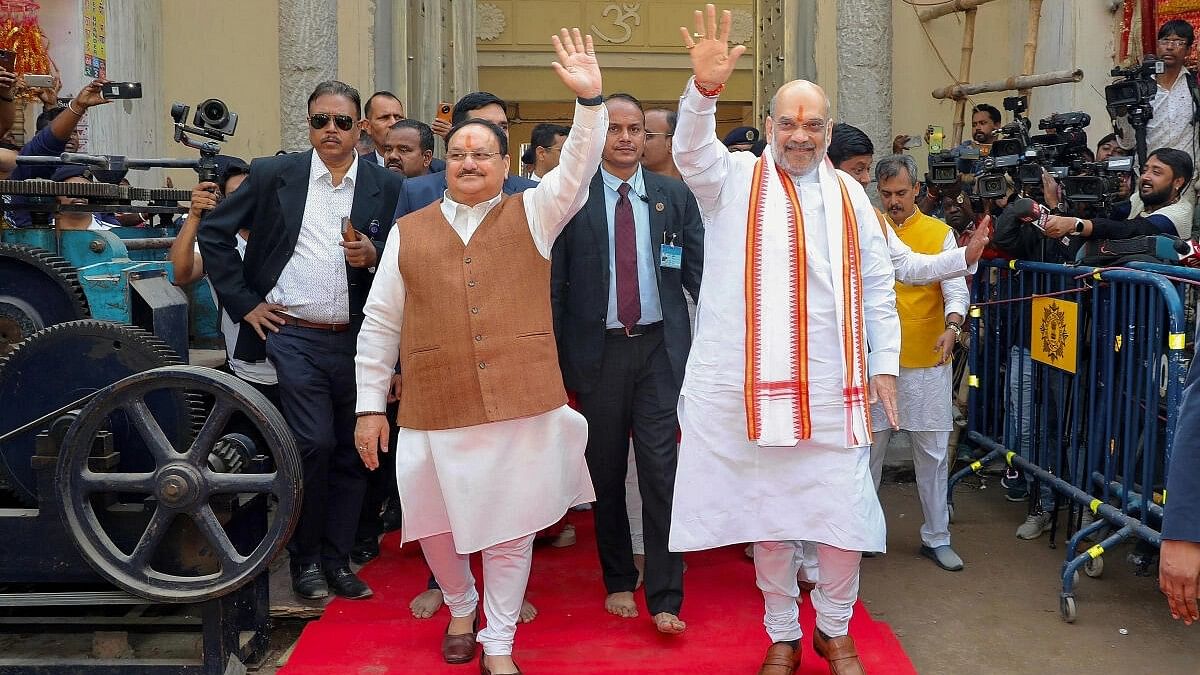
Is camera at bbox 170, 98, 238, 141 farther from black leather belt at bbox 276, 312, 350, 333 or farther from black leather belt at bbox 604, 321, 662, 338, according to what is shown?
black leather belt at bbox 604, 321, 662, 338

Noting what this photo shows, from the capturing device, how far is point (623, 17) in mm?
16812

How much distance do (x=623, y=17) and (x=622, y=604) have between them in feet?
44.3

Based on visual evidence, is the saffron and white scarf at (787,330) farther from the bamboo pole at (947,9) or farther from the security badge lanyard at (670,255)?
the bamboo pole at (947,9)

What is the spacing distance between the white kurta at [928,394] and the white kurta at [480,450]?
180 centimetres

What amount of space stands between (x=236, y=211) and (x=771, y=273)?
2080mm

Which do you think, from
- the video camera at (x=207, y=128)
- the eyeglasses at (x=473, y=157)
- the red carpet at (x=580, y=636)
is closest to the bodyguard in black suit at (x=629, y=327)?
the red carpet at (x=580, y=636)

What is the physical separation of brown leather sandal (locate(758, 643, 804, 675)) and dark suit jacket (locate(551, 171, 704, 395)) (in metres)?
0.99

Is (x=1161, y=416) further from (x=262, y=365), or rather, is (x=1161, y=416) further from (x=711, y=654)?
(x=262, y=365)

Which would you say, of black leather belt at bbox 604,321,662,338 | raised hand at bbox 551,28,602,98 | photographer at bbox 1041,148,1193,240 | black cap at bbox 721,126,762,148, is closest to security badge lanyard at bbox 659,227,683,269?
black leather belt at bbox 604,321,662,338

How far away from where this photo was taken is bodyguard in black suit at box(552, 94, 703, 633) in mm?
4246

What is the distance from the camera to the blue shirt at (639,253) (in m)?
4.28

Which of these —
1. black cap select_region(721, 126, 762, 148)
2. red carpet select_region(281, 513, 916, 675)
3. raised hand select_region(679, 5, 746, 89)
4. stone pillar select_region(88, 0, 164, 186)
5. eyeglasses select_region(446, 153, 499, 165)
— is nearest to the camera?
raised hand select_region(679, 5, 746, 89)

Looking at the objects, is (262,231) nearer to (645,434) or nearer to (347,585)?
(347,585)

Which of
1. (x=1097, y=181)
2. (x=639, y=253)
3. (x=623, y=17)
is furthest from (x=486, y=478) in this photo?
(x=623, y=17)
